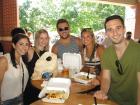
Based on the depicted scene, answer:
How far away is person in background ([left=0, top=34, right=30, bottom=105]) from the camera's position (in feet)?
10.9

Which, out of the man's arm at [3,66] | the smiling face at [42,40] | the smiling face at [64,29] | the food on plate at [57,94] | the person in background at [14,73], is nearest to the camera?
the food on plate at [57,94]

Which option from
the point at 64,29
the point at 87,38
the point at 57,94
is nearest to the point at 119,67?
the point at 57,94

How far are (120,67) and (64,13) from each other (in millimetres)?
11620

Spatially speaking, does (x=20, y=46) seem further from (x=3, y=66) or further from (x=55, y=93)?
(x=55, y=93)

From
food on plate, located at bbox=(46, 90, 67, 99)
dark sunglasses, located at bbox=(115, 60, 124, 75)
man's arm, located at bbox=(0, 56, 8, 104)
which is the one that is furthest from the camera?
man's arm, located at bbox=(0, 56, 8, 104)

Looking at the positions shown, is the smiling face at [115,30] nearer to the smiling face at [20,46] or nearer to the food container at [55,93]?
the food container at [55,93]

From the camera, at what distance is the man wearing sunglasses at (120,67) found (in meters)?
2.88

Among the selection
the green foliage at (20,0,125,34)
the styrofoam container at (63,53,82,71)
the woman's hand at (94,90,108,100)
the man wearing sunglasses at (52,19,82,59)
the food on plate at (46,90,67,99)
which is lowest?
the woman's hand at (94,90,108,100)

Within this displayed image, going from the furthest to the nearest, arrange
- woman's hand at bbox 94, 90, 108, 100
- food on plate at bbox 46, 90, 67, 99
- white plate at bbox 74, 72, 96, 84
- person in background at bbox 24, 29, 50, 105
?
person in background at bbox 24, 29, 50, 105 < white plate at bbox 74, 72, 96, 84 < woman's hand at bbox 94, 90, 108, 100 < food on plate at bbox 46, 90, 67, 99

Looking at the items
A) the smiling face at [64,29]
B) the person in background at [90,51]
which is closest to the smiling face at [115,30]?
the person in background at [90,51]

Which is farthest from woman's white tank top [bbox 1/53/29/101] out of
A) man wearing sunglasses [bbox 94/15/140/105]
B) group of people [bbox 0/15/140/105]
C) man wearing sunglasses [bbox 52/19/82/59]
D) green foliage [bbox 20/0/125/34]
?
green foliage [bbox 20/0/125/34]

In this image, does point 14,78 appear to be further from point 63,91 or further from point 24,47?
point 63,91

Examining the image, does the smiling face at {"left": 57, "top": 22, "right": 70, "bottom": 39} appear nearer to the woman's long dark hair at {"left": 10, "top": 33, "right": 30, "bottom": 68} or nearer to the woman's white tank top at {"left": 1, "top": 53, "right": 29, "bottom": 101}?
the woman's long dark hair at {"left": 10, "top": 33, "right": 30, "bottom": 68}

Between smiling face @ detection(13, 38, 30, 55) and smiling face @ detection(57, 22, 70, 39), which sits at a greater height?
smiling face @ detection(57, 22, 70, 39)
